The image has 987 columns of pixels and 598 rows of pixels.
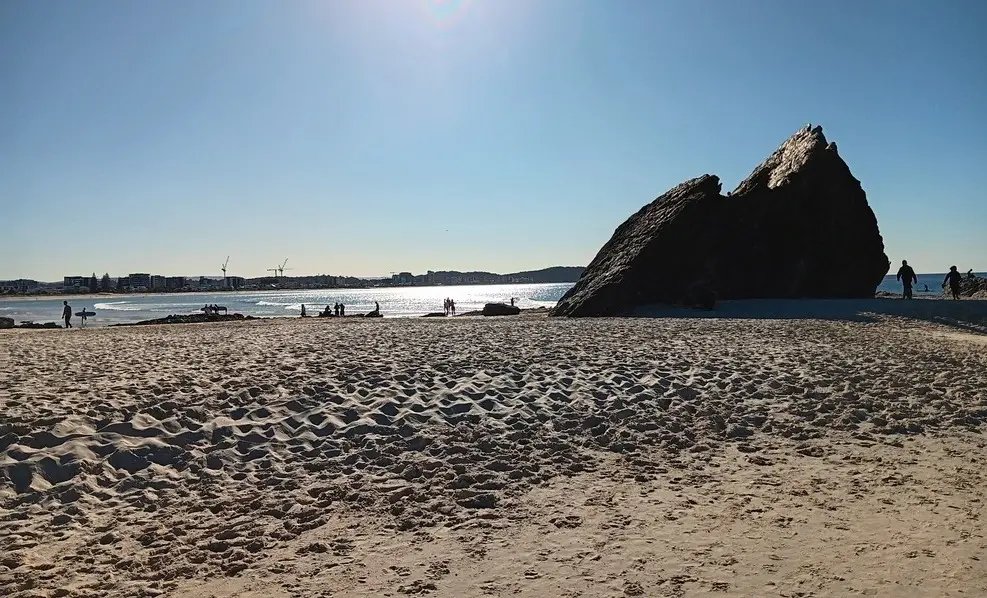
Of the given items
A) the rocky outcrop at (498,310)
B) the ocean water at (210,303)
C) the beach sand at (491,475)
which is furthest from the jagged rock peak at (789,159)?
the ocean water at (210,303)

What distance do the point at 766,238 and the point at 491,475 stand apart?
2750 cm

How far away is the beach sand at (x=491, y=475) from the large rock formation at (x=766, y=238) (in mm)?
16622

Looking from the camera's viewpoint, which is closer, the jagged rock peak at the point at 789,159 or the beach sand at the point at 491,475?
the beach sand at the point at 491,475

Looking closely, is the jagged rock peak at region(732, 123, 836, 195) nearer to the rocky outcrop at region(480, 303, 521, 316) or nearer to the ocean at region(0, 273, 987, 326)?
the rocky outcrop at region(480, 303, 521, 316)

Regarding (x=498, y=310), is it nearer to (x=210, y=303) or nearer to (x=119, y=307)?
(x=119, y=307)

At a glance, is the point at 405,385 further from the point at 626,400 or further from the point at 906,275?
the point at 906,275

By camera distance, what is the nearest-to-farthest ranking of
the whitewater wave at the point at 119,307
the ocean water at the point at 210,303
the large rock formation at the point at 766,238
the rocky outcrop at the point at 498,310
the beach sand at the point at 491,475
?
1. the beach sand at the point at 491,475
2. the large rock formation at the point at 766,238
3. the rocky outcrop at the point at 498,310
4. the ocean water at the point at 210,303
5. the whitewater wave at the point at 119,307

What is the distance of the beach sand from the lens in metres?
4.25

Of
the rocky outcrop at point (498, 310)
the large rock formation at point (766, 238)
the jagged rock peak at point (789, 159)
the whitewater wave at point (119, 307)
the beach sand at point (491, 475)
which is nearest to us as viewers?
the beach sand at point (491, 475)

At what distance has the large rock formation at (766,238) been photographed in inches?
1084

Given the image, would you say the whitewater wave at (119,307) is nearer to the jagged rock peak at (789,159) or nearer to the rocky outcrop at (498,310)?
the rocky outcrop at (498,310)

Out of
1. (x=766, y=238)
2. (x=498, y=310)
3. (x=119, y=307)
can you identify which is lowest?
(x=119, y=307)

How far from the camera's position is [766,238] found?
2947cm

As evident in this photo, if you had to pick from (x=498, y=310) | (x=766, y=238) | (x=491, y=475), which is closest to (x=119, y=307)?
(x=498, y=310)
